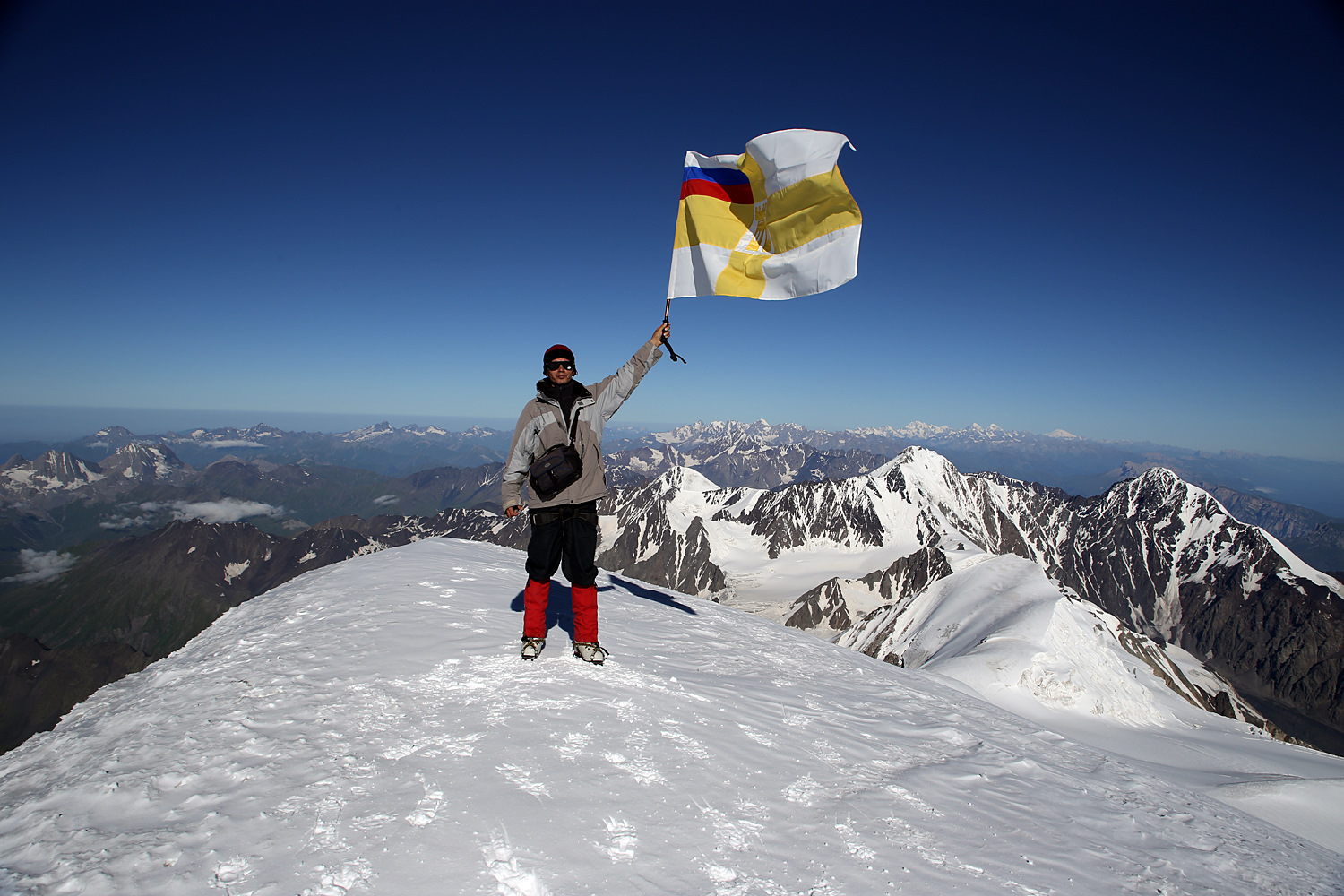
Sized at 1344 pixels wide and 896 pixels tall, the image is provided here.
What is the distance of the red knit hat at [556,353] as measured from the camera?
7.95 metres

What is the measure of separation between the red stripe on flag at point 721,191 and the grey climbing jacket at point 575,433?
19.5ft

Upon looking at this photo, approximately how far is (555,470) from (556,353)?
1.80 metres

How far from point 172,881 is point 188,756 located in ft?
6.44

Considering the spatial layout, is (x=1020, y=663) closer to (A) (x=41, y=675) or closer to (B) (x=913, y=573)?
(B) (x=913, y=573)

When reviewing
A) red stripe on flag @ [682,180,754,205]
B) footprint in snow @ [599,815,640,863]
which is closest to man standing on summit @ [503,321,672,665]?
footprint in snow @ [599,815,640,863]

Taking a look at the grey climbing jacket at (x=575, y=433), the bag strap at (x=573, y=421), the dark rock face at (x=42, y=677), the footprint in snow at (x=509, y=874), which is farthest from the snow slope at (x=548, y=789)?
the dark rock face at (x=42, y=677)

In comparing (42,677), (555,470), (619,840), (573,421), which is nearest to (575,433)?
(573,421)

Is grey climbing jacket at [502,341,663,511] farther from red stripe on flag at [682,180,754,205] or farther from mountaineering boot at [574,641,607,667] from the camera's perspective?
red stripe on flag at [682,180,754,205]

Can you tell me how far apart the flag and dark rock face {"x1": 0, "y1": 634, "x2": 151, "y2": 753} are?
198 meters

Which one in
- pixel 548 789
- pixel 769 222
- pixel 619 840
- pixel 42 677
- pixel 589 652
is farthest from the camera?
pixel 42 677

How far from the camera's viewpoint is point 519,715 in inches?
243

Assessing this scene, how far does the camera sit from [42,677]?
459ft

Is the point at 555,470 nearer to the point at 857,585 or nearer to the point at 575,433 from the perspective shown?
the point at 575,433

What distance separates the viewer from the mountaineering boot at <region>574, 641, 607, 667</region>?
8094mm
